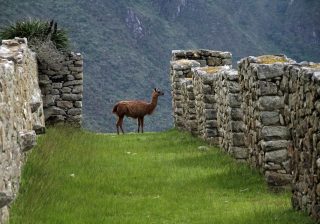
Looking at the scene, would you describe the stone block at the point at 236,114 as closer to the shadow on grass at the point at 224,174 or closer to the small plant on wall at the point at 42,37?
the shadow on grass at the point at 224,174

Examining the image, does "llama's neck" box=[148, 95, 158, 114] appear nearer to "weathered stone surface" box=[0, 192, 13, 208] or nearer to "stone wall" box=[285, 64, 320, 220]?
"stone wall" box=[285, 64, 320, 220]

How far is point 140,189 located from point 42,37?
1336cm

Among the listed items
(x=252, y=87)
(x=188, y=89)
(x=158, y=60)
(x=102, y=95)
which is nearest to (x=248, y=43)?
(x=158, y=60)

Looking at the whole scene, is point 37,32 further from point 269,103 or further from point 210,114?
point 269,103

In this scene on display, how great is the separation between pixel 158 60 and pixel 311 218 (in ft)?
188

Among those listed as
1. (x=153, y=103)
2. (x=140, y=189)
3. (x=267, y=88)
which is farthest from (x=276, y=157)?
(x=153, y=103)

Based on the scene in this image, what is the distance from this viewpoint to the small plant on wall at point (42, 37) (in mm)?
25688

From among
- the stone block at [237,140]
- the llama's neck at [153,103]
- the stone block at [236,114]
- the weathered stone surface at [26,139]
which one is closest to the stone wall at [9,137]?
the weathered stone surface at [26,139]

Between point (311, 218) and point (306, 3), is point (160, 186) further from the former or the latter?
point (306, 3)

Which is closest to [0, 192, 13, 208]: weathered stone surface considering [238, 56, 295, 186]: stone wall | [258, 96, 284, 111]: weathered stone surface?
[238, 56, 295, 186]: stone wall

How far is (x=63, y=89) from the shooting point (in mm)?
27062

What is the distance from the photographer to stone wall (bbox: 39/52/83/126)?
26.7m

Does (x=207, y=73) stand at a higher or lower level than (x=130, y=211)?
higher

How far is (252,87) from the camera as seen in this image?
14969 mm
